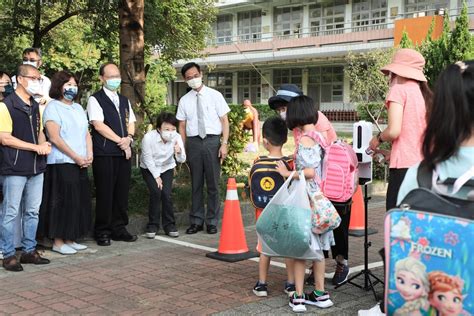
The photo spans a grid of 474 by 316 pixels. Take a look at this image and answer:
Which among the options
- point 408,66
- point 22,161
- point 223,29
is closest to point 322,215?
point 408,66

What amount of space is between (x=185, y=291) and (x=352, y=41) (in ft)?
109

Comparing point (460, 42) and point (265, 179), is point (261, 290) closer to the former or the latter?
point (265, 179)

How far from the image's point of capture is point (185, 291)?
16.1 ft

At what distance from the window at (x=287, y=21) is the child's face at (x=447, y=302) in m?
39.2

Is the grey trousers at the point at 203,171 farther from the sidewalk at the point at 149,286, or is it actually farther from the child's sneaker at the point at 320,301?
the child's sneaker at the point at 320,301

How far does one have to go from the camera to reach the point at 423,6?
33.8m

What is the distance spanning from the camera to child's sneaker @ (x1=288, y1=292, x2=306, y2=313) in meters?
4.30

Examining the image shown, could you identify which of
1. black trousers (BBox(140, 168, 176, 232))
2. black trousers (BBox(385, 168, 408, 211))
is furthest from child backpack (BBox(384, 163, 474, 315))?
black trousers (BBox(140, 168, 176, 232))

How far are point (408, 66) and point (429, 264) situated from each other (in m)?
2.61

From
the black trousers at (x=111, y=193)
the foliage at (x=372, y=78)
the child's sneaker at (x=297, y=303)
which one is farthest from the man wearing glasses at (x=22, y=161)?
the foliage at (x=372, y=78)

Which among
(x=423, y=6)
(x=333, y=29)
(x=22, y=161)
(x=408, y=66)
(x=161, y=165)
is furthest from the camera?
(x=333, y=29)

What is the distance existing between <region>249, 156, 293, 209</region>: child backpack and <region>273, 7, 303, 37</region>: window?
36570 millimetres

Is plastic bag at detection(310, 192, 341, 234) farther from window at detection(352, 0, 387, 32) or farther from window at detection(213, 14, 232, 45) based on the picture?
window at detection(213, 14, 232, 45)

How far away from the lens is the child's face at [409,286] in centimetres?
210
